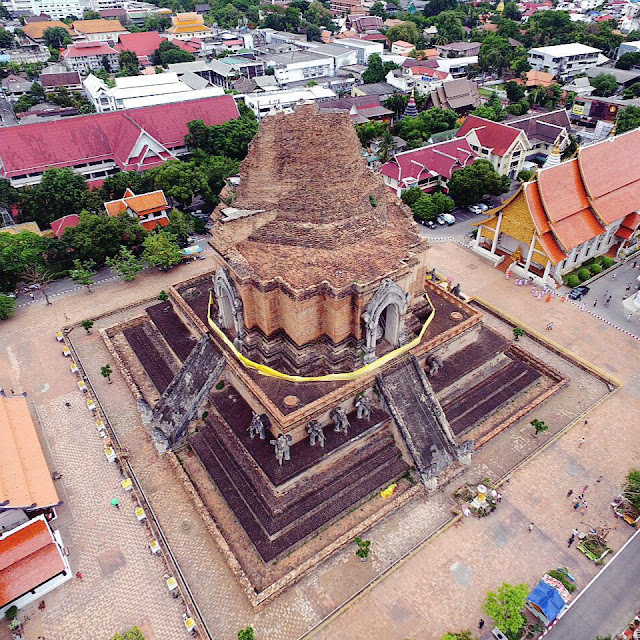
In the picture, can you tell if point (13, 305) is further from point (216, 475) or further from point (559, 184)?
point (559, 184)

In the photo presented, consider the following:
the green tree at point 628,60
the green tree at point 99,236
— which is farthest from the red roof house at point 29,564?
the green tree at point 628,60

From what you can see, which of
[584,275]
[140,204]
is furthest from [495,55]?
[140,204]

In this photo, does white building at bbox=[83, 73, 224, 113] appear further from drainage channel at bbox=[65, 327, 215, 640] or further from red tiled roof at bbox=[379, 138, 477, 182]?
drainage channel at bbox=[65, 327, 215, 640]

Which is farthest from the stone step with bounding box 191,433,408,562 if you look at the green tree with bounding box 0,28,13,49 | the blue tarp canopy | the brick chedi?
the green tree with bounding box 0,28,13,49

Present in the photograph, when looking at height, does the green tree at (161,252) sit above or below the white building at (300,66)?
below

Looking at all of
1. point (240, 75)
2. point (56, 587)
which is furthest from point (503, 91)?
point (56, 587)

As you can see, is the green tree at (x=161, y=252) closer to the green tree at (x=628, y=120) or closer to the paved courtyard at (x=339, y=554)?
the paved courtyard at (x=339, y=554)

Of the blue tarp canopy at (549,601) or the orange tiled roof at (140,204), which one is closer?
Answer: the blue tarp canopy at (549,601)
